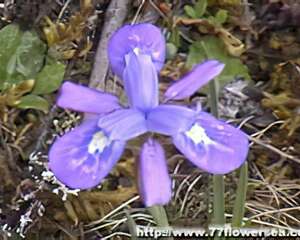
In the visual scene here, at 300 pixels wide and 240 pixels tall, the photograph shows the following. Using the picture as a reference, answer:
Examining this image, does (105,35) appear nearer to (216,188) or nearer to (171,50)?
(171,50)

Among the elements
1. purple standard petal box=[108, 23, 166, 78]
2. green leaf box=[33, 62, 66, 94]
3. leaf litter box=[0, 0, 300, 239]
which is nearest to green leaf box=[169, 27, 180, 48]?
leaf litter box=[0, 0, 300, 239]

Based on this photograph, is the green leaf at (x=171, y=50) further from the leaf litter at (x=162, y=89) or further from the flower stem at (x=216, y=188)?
the flower stem at (x=216, y=188)

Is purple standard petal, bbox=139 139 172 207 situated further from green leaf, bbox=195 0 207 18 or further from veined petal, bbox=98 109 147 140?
green leaf, bbox=195 0 207 18

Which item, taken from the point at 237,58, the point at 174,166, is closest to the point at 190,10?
the point at 237,58

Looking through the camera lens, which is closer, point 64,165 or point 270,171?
point 64,165

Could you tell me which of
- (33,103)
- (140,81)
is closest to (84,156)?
(140,81)

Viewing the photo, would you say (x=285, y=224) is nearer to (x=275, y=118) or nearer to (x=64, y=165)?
(x=275, y=118)
